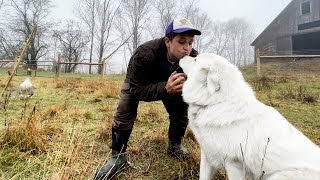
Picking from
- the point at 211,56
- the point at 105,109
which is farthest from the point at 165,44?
the point at 105,109

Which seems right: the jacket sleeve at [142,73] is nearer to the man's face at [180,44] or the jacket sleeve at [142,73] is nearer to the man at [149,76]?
the man at [149,76]

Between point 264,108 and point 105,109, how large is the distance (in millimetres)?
4162

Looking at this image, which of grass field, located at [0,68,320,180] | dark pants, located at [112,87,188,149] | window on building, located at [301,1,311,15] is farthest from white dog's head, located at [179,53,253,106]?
window on building, located at [301,1,311,15]

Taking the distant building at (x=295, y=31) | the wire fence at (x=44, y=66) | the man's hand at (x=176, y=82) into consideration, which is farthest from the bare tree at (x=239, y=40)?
the man's hand at (x=176, y=82)

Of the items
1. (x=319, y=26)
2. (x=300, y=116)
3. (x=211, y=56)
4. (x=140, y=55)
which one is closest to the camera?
(x=211, y=56)

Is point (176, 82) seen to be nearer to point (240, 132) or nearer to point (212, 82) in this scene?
point (212, 82)

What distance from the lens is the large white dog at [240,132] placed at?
1.86 metres

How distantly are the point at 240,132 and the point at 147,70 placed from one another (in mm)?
1296

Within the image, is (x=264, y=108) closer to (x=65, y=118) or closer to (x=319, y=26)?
(x=65, y=118)

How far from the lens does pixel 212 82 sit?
6.96ft

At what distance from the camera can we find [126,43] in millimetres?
41156

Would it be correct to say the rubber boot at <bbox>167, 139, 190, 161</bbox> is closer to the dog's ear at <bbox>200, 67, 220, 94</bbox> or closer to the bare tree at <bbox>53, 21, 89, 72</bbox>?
the dog's ear at <bbox>200, 67, 220, 94</bbox>

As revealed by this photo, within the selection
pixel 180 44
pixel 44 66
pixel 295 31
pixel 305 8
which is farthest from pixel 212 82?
pixel 305 8

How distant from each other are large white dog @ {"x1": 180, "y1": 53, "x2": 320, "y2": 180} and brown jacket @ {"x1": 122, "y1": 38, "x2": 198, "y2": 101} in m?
0.66
